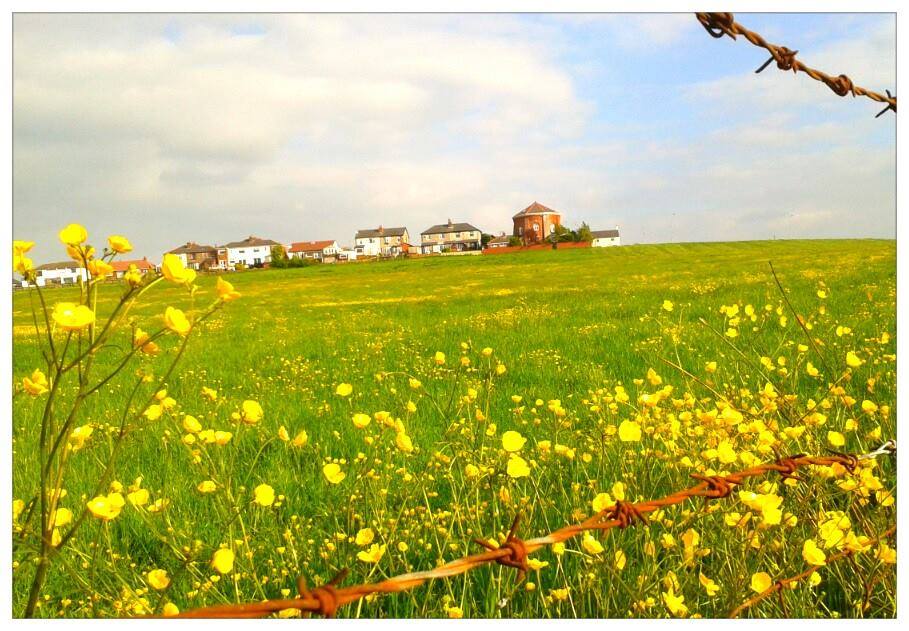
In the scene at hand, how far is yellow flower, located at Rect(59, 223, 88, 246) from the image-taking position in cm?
130

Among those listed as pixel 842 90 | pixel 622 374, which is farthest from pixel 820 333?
pixel 842 90

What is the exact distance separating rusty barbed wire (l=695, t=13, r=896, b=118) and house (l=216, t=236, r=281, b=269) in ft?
346

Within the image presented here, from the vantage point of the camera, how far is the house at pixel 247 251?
104 m

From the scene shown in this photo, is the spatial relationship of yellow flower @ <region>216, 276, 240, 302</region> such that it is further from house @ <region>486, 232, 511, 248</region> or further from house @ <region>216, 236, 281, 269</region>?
house @ <region>216, 236, 281, 269</region>

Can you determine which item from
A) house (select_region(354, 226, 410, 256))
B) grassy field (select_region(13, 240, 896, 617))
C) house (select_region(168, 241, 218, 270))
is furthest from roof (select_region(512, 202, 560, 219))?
grassy field (select_region(13, 240, 896, 617))

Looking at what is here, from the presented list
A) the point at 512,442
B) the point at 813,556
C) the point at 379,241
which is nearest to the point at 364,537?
the point at 512,442

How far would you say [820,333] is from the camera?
6.37 meters

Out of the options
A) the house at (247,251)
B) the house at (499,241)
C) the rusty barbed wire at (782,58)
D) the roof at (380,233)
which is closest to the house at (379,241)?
the roof at (380,233)

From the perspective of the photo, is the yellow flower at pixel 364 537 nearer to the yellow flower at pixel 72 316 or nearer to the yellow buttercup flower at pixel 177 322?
the yellow buttercup flower at pixel 177 322

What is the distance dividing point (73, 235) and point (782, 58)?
2.05 metres

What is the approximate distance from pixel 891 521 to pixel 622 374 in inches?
137

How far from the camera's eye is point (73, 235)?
132cm

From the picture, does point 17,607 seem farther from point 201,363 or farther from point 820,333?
point 820,333
